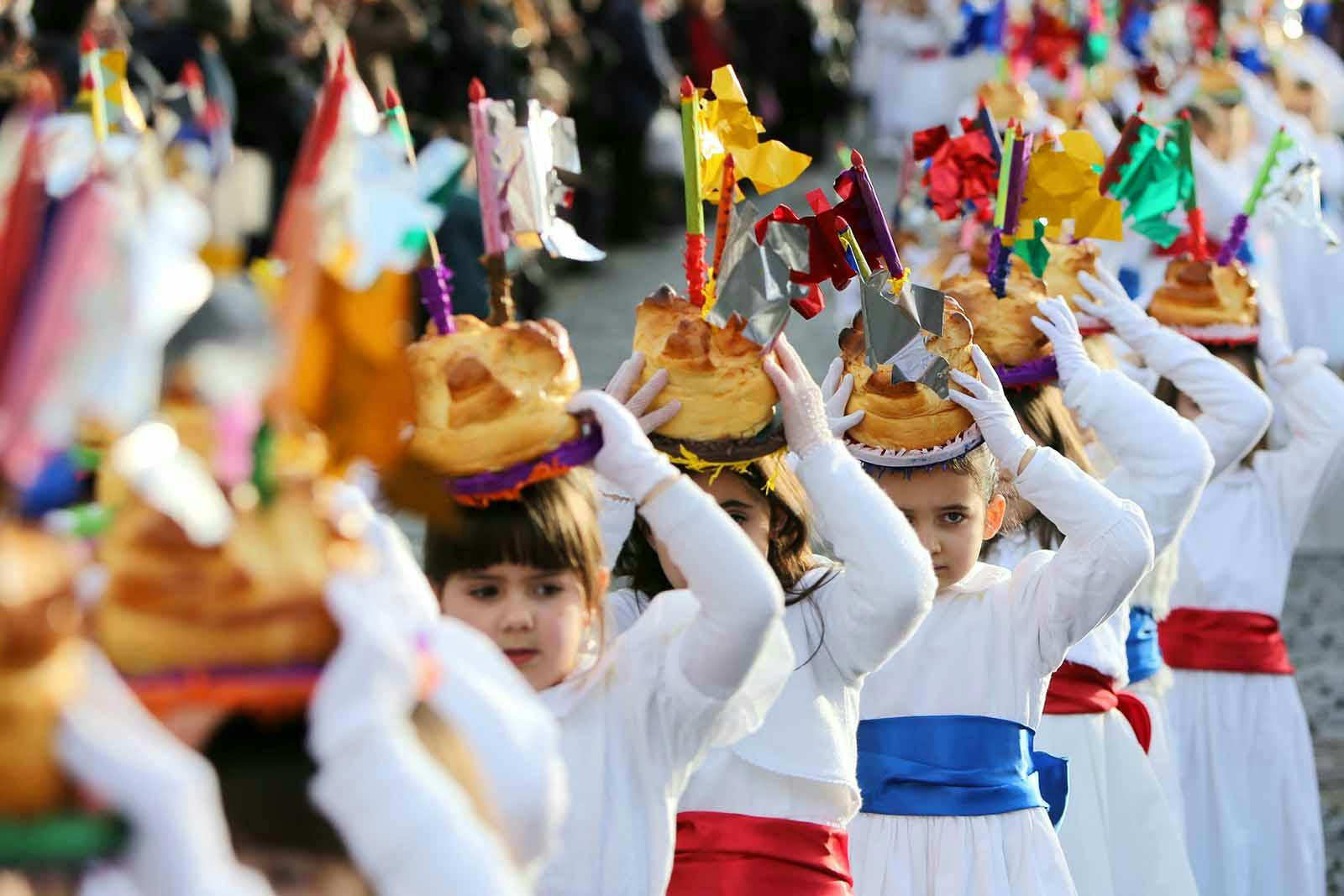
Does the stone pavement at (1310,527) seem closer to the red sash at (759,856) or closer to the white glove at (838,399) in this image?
the white glove at (838,399)

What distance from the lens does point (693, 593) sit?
299cm

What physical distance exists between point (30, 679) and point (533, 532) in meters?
1.26

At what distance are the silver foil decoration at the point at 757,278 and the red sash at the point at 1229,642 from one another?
283 centimetres

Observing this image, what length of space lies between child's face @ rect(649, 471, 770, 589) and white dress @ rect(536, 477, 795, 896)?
0.42 m

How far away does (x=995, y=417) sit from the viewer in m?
3.91

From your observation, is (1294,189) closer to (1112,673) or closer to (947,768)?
(1112,673)

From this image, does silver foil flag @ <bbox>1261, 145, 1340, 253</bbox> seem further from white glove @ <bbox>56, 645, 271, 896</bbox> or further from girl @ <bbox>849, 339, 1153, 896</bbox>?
white glove @ <bbox>56, 645, 271, 896</bbox>

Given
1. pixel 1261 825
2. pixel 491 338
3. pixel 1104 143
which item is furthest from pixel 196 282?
pixel 1104 143

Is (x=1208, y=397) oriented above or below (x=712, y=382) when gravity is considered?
below

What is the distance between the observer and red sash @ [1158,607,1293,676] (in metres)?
5.84

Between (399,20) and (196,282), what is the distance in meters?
8.75

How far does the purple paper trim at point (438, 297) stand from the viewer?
3.10m

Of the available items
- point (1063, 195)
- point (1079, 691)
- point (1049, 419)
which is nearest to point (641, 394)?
point (1049, 419)

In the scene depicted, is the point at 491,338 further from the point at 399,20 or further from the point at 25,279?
the point at 399,20
